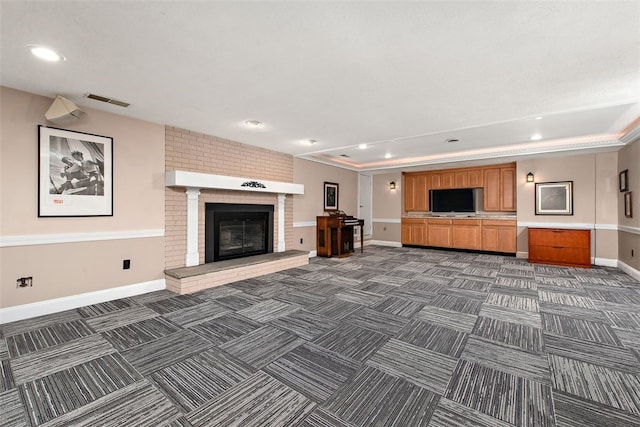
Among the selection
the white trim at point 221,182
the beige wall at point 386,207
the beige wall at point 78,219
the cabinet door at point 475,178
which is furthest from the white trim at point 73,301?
the cabinet door at point 475,178

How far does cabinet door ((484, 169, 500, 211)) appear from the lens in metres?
7.05

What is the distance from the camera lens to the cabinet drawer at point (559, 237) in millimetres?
5453

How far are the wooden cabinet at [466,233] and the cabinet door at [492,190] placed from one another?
0.49m

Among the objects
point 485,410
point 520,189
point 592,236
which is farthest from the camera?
point 520,189

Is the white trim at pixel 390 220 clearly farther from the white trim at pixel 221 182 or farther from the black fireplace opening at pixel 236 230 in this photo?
the black fireplace opening at pixel 236 230

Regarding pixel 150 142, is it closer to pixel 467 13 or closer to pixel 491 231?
pixel 467 13

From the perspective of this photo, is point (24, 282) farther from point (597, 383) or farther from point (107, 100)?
point (597, 383)

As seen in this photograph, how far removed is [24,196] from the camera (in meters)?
2.99

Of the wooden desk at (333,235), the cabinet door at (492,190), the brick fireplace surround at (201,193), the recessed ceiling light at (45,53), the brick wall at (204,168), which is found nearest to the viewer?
the recessed ceiling light at (45,53)

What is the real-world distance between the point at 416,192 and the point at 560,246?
11.7 feet

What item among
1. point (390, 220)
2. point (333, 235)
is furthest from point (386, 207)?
point (333, 235)

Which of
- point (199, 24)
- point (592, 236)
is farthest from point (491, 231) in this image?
point (199, 24)

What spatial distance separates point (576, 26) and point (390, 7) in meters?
1.35

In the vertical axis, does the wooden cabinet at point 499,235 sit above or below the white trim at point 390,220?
below
